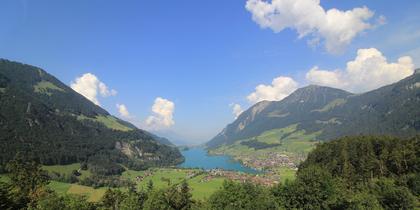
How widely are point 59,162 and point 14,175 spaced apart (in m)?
131

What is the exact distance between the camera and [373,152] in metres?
95.2

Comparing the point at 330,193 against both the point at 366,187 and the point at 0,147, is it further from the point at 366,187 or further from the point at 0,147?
the point at 0,147

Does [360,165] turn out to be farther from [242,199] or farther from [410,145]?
[242,199]

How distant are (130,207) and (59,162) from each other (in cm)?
14398

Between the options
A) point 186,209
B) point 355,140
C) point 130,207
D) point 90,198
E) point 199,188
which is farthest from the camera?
point 199,188

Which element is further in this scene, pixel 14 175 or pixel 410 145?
pixel 410 145

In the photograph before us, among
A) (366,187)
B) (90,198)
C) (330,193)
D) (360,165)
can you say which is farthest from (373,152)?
(90,198)

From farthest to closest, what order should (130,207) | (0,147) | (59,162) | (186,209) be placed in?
(59,162) → (0,147) → (186,209) → (130,207)

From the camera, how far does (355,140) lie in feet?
344

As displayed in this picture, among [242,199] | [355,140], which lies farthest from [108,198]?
[355,140]

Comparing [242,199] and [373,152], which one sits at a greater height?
[373,152]

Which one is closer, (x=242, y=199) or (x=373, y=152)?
(x=242, y=199)

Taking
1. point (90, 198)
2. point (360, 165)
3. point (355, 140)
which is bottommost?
point (90, 198)

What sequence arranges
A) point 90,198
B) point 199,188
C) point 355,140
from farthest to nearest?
point 199,188
point 90,198
point 355,140
